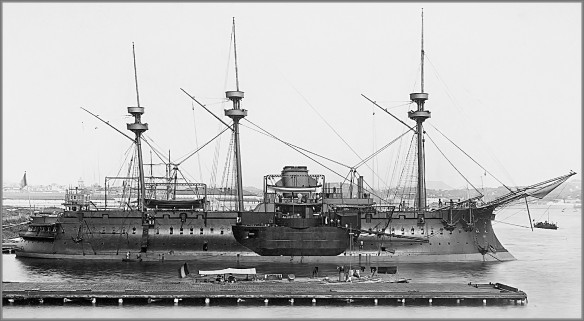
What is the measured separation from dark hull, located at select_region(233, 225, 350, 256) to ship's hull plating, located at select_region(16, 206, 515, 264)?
419 mm

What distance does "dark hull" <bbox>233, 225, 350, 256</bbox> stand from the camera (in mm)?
55219

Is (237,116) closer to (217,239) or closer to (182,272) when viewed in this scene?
(217,239)

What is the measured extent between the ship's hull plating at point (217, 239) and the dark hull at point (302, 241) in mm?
419

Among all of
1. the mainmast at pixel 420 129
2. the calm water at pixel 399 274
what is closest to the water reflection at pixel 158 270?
the calm water at pixel 399 274

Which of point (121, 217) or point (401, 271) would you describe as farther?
point (121, 217)

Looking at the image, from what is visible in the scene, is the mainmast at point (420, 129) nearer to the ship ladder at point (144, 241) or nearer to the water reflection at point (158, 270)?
the water reflection at point (158, 270)

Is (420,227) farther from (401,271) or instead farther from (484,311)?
(484,311)

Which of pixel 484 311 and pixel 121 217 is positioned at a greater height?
pixel 121 217

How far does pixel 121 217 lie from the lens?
2276 inches

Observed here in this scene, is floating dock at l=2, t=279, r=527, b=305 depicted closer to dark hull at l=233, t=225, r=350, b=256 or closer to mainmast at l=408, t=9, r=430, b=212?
dark hull at l=233, t=225, r=350, b=256

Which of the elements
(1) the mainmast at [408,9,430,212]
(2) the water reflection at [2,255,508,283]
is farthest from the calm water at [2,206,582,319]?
(1) the mainmast at [408,9,430,212]

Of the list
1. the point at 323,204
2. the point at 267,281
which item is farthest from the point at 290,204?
the point at 267,281

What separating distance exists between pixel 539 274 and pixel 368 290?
19.4 metres

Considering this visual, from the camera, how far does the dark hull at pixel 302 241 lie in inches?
2174
